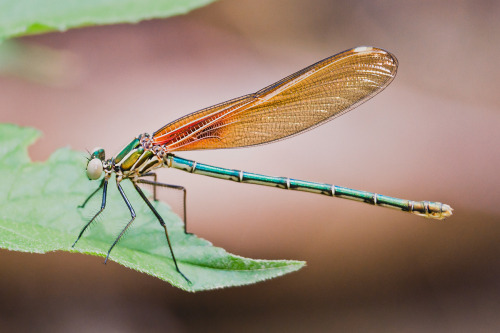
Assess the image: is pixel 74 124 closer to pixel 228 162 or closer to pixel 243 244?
pixel 228 162

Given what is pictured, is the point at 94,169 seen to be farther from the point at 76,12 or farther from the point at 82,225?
the point at 76,12

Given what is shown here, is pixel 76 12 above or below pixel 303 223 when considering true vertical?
above

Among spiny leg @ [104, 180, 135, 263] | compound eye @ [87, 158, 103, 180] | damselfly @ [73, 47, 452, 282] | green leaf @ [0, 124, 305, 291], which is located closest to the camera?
green leaf @ [0, 124, 305, 291]

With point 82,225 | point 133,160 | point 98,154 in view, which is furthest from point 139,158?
point 82,225

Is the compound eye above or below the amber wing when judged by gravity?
below

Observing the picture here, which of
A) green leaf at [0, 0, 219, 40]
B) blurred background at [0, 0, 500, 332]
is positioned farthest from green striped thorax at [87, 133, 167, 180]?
blurred background at [0, 0, 500, 332]

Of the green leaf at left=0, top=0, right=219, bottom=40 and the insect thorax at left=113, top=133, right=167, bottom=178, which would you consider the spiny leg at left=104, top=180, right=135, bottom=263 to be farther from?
the green leaf at left=0, top=0, right=219, bottom=40

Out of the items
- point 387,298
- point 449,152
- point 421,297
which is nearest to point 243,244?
point 387,298
